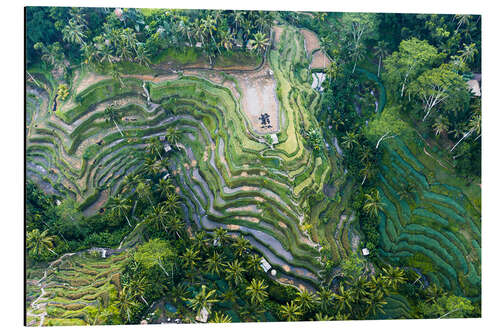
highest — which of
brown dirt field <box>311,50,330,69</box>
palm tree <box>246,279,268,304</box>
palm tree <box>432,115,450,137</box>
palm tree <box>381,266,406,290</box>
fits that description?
brown dirt field <box>311,50,330,69</box>

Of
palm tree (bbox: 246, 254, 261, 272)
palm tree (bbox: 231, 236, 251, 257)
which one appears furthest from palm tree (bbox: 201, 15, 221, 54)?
palm tree (bbox: 246, 254, 261, 272)

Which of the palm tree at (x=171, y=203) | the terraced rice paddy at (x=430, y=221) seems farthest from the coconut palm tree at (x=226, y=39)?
the terraced rice paddy at (x=430, y=221)

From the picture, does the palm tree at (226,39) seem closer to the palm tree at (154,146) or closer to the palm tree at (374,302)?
the palm tree at (154,146)

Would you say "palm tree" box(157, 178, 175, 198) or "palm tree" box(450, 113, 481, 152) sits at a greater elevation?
"palm tree" box(450, 113, 481, 152)

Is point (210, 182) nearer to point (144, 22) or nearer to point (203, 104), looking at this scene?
point (203, 104)

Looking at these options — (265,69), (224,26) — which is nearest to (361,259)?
(265,69)

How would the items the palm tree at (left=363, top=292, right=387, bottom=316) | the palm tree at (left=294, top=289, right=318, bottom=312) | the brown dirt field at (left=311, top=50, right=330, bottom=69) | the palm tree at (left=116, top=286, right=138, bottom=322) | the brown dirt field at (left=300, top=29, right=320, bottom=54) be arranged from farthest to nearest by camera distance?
1. the brown dirt field at (left=300, top=29, right=320, bottom=54)
2. the brown dirt field at (left=311, top=50, right=330, bottom=69)
3. the palm tree at (left=294, top=289, right=318, bottom=312)
4. the palm tree at (left=363, top=292, right=387, bottom=316)
5. the palm tree at (left=116, top=286, right=138, bottom=322)

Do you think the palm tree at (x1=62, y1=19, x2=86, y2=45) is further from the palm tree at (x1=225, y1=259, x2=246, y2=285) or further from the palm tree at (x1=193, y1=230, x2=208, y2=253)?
the palm tree at (x1=225, y1=259, x2=246, y2=285)

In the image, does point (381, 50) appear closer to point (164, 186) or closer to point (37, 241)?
point (164, 186)
